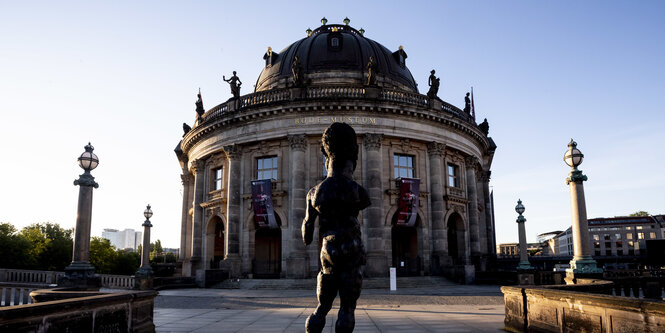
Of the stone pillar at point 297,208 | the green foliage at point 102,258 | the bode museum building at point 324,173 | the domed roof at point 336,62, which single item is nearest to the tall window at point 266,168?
the bode museum building at point 324,173

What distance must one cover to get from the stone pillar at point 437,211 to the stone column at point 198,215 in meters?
16.7

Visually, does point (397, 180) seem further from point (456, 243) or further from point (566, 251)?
point (566, 251)

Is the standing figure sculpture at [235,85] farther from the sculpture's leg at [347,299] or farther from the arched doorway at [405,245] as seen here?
the sculpture's leg at [347,299]

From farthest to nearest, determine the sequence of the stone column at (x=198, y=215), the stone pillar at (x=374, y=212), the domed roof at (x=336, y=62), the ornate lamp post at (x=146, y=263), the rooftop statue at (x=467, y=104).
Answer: the rooftop statue at (x=467, y=104) → the domed roof at (x=336, y=62) → the stone column at (x=198, y=215) → the stone pillar at (x=374, y=212) → the ornate lamp post at (x=146, y=263)

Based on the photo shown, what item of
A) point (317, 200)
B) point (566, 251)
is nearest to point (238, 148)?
point (317, 200)

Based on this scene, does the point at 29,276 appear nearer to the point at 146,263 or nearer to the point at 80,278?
the point at 146,263

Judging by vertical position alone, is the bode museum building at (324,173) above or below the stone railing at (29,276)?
above

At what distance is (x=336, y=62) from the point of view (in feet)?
120

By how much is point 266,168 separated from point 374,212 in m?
8.03

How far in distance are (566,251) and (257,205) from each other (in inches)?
5914

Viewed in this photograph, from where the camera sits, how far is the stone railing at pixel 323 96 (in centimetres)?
2901

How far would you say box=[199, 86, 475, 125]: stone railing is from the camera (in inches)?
1142

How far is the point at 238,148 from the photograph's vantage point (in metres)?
30.5

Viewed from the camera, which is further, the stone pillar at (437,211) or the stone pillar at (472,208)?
the stone pillar at (472,208)
